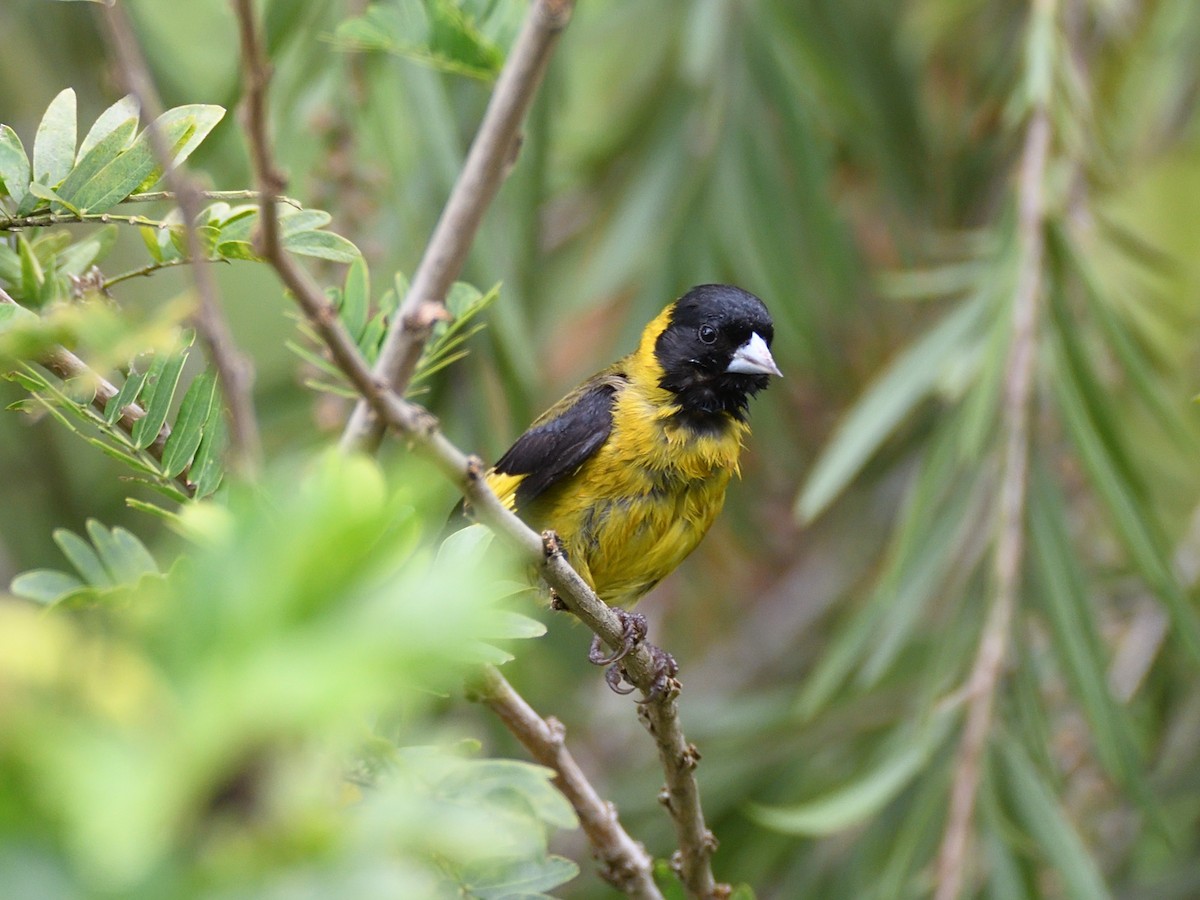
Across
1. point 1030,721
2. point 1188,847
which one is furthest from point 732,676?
point 1030,721

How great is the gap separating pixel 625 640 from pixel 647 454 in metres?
0.91

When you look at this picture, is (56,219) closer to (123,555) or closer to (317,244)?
(317,244)

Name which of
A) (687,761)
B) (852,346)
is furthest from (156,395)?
(852,346)

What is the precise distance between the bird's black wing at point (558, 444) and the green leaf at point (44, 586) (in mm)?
1787

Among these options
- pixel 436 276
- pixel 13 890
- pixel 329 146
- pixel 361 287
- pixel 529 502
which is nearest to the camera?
pixel 13 890

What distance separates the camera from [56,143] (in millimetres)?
1453

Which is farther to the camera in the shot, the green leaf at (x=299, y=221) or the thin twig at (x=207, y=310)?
the green leaf at (x=299, y=221)

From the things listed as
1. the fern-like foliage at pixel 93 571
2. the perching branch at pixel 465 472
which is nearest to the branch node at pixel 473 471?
the perching branch at pixel 465 472

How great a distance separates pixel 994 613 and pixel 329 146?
1.89m

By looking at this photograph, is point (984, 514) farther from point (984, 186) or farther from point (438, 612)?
point (438, 612)

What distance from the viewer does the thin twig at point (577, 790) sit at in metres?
1.77

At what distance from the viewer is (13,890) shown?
64 cm

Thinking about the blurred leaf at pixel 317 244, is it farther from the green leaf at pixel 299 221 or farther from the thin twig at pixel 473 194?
the thin twig at pixel 473 194

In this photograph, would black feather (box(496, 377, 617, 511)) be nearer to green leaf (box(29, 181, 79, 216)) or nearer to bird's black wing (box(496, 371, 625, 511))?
bird's black wing (box(496, 371, 625, 511))
